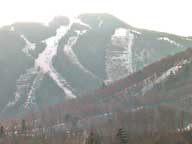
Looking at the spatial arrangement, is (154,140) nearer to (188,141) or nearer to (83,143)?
(188,141)

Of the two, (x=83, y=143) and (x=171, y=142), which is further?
(x=83, y=143)

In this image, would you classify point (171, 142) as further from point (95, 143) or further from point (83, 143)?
point (83, 143)

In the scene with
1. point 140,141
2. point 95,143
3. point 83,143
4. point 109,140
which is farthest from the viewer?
point 83,143

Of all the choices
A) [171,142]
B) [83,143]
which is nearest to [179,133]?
[171,142]

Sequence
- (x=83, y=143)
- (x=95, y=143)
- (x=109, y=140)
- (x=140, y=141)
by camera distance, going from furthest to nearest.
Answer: (x=83, y=143) → (x=109, y=140) → (x=140, y=141) → (x=95, y=143)

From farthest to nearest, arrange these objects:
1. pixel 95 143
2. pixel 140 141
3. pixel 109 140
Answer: pixel 109 140, pixel 140 141, pixel 95 143

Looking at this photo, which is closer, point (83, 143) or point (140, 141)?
point (140, 141)

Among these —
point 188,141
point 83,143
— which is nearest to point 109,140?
point 83,143

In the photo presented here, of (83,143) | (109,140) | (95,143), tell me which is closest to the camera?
(95,143)
